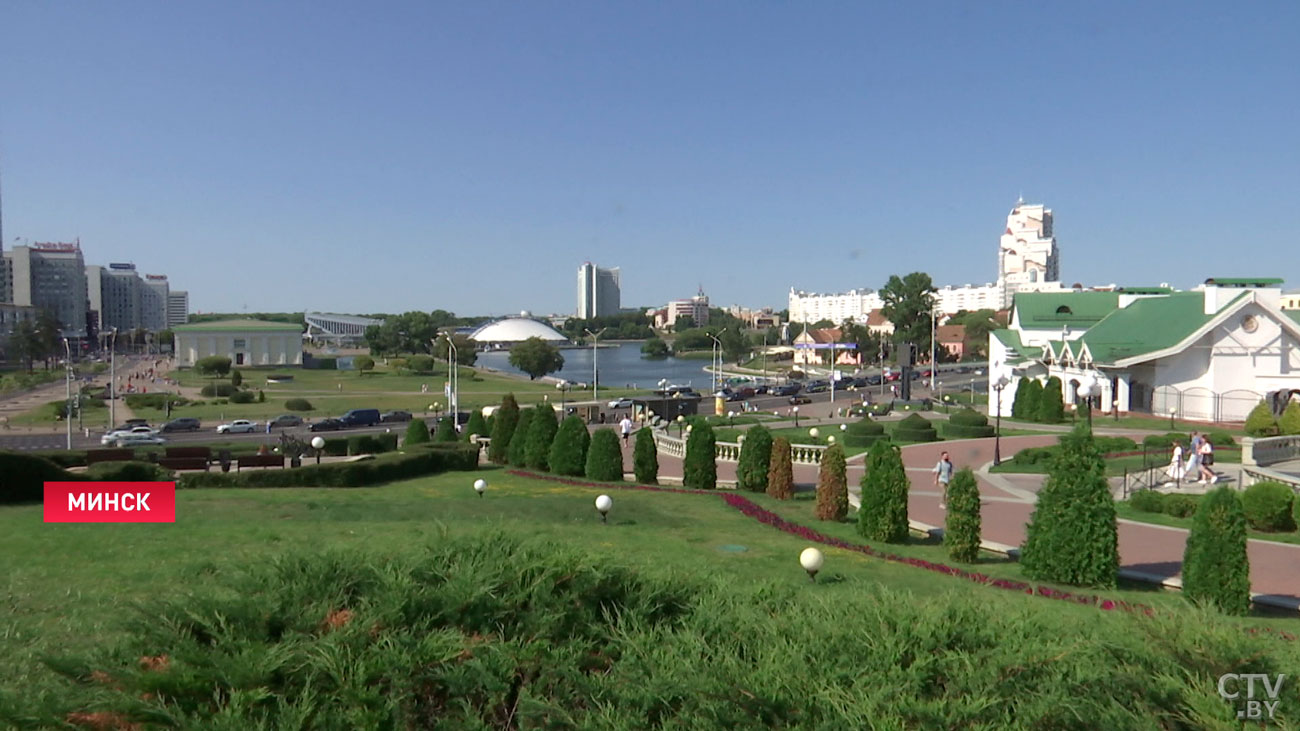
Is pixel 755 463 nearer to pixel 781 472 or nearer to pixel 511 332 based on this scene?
pixel 781 472

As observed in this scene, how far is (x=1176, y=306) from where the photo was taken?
4316 cm

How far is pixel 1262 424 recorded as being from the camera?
1192 inches

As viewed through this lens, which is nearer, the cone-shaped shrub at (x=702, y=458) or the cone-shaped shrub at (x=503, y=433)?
the cone-shaped shrub at (x=702, y=458)

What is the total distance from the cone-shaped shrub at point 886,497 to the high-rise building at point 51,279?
17076cm

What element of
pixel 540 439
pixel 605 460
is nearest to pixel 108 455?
pixel 540 439

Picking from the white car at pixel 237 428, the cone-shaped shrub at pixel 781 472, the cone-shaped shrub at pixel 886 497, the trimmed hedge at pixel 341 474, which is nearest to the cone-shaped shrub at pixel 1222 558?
the cone-shaped shrub at pixel 886 497

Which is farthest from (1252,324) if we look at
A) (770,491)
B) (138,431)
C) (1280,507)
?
(138,431)

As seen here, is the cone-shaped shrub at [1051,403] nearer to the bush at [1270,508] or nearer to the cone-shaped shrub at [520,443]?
the bush at [1270,508]

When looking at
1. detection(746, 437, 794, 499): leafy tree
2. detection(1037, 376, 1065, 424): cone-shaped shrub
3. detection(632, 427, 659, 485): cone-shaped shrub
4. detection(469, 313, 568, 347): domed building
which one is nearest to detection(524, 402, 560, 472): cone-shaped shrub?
detection(632, 427, 659, 485): cone-shaped shrub

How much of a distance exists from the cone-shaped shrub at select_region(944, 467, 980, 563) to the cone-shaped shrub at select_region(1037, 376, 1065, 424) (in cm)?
2877

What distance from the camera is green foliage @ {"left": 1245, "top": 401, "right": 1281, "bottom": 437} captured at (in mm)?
30127

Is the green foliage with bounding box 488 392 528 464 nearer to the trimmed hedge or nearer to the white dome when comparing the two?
the trimmed hedge

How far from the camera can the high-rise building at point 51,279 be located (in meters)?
157

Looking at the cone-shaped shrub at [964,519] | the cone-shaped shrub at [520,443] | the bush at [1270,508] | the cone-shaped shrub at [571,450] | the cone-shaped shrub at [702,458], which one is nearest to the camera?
the cone-shaped shrub at [964,519]
